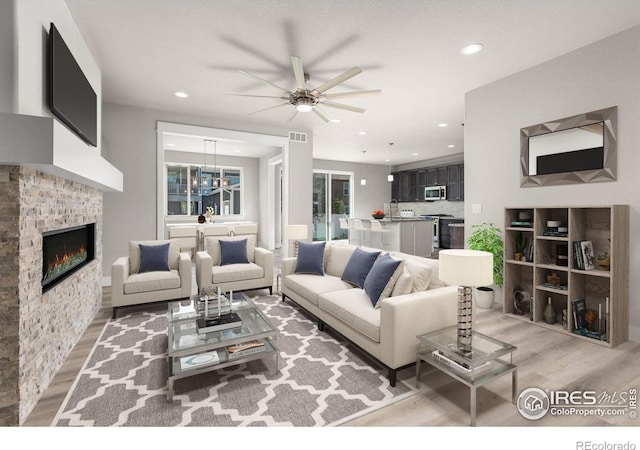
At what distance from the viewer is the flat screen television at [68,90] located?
6.89 ft

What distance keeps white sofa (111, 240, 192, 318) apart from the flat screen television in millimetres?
1452

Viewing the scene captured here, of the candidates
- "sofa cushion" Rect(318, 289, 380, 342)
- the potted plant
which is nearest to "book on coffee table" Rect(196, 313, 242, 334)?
"sofa cushion" Rect(318, 289, 380, 342)

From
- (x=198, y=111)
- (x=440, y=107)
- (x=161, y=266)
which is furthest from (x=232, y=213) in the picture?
(x=440, y=107)

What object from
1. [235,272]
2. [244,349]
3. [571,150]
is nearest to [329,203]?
[235,272]

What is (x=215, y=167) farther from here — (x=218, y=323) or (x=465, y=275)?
(x=465, y=275)

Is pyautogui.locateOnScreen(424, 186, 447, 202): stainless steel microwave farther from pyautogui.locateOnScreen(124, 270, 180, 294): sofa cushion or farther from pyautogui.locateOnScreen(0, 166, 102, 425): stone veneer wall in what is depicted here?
pyautogui.locateOnScreen(0, 166, 102, 425): stone veneer wall

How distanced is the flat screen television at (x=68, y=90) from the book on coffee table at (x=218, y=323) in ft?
5.98

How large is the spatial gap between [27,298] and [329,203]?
892 centimetres

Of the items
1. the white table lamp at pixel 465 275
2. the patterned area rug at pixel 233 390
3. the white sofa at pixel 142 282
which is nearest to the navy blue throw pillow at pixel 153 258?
the white sofa at pixel 142 282

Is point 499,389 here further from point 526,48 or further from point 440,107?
point 440,107

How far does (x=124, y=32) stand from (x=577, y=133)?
4510 millimetres

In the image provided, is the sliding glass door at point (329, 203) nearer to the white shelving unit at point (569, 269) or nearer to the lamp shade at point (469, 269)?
the white shelving unit at point (569, 269)

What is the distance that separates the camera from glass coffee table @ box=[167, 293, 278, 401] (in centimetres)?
212

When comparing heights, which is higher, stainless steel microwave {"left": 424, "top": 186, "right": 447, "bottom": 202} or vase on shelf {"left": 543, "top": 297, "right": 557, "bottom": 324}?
stainless steel microwave {"left": 424, "top": 186, "right": 447, "bottom": 202}
